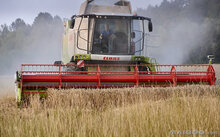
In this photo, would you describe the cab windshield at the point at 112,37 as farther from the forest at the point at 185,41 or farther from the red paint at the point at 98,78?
the forest at the point at 185,41

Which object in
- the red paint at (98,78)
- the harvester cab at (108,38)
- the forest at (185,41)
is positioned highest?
the forest at (185,41)

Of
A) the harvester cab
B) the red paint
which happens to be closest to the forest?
the harvester cab

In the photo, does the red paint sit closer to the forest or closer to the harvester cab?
the harvester cab

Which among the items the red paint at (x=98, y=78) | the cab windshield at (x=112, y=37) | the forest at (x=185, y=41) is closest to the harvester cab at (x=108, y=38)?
A: the cab windshield at (x=112, y=37)

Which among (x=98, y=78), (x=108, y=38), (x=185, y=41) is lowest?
(x=98, y=78)

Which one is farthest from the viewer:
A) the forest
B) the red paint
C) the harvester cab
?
the forest

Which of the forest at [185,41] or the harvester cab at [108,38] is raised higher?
the forest at [185,41]

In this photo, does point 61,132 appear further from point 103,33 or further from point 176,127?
point 103,33

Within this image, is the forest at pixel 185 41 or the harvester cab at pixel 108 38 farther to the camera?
the forest at pixel 185 41

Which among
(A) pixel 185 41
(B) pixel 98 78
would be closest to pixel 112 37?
(B) pixel 98 78

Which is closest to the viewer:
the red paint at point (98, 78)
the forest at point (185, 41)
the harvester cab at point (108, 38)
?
the red paint at point (98, 78)

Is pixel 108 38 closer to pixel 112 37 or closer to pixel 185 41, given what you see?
pixel 112 37

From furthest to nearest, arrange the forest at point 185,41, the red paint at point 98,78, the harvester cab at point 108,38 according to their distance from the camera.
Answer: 1. the forest at point 185,41
2. the harvester cab at point 108,38
3. the red paint at point 98,78

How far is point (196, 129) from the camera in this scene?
386cm
